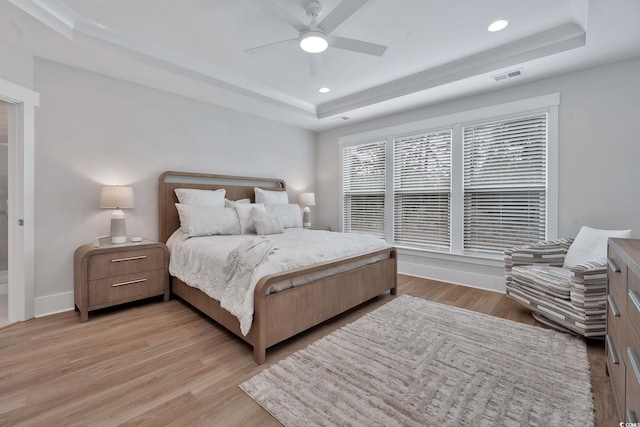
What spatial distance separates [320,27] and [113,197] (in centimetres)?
266

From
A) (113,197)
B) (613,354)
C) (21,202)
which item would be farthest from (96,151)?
(613,354)

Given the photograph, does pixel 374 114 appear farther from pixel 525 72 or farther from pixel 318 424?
pixel 318 424

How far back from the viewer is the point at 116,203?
3014 millimetres

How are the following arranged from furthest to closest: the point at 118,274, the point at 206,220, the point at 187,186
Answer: the point at 187,186 → the point at 206,220 → the point at 118,274

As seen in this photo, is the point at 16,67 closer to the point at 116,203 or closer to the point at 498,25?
the point at 116,203

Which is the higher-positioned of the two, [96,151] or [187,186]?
[96,151]

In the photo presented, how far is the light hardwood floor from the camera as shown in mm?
1534

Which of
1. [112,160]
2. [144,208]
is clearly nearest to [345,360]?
[144,208]

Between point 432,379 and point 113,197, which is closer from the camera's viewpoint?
point 432,379

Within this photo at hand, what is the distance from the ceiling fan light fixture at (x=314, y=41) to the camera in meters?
2.23

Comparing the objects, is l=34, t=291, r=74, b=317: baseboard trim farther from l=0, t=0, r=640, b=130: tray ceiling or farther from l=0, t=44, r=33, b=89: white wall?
l=0, t=0, r=640, b=130: tray ceiling

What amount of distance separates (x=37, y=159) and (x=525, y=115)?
5.32 meters

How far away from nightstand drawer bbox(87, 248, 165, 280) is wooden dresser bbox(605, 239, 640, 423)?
3.64 meters

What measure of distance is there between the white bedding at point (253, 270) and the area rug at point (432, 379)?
0.52m
